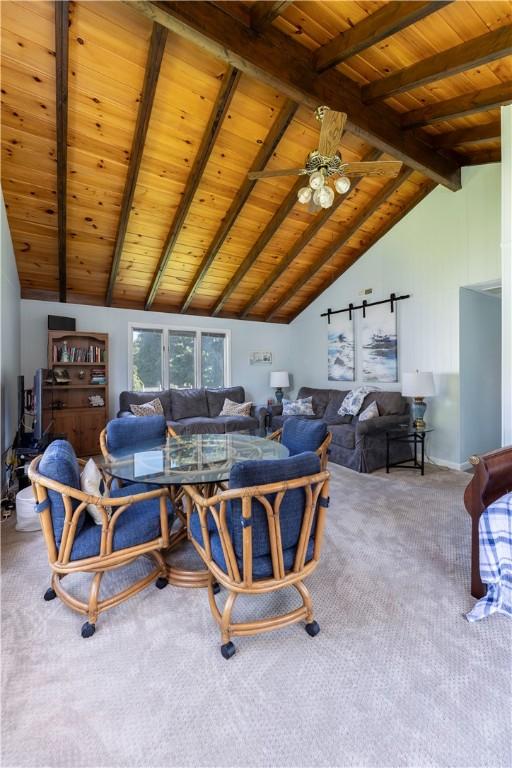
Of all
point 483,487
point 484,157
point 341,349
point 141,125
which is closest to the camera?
point 483,487

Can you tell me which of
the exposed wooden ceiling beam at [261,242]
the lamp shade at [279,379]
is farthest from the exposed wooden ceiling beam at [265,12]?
the lamp shade at [279,379]

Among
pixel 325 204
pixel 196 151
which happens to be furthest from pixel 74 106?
pixel 325 204

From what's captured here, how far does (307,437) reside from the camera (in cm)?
254

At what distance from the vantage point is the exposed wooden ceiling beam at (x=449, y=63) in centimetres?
240

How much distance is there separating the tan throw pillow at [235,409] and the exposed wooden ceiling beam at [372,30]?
4.43 metres

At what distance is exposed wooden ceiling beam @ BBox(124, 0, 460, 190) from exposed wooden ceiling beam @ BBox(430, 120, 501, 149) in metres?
0.27

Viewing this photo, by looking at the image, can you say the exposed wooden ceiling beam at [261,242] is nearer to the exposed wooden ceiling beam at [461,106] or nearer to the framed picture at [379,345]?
the exposed wooden ceiling beam at [461,106]

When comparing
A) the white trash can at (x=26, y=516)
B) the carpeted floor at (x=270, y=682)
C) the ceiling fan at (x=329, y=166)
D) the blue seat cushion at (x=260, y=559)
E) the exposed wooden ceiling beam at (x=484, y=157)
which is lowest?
the carpeted floor at (x=270, y=682)

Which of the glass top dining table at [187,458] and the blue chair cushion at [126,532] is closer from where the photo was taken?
the blue chair cushion at [126,532]

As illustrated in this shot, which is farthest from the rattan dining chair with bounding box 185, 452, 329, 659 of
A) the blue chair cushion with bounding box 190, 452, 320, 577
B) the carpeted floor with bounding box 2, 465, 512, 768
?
the carpeted floor with bounding box 2, 465, 512, 768

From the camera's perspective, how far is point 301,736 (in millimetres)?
1210

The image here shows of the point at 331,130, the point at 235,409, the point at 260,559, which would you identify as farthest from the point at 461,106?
the point at 235,409

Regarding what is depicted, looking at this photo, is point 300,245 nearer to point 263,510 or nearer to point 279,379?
point 279,379

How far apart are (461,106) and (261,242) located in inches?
103
